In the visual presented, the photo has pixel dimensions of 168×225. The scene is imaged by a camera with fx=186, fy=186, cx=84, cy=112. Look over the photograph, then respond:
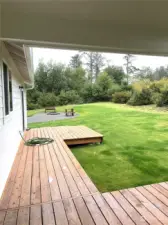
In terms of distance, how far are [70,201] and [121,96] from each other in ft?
58.8

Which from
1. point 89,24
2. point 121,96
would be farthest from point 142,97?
point 89,24

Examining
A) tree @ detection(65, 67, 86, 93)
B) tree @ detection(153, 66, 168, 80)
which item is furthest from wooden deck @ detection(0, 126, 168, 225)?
tree @ detection(153, 66, 168, 80)

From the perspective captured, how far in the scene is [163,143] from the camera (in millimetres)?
5785

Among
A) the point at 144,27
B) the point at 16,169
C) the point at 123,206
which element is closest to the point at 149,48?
the point at 144,27

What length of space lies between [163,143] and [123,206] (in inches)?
167

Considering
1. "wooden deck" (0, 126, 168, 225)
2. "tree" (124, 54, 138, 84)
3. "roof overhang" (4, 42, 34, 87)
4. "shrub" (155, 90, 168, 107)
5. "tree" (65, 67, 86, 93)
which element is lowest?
"wooden deck" (0, 126, 168, 225)

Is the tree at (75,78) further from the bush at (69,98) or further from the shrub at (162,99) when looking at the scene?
the shrub at (162,99)

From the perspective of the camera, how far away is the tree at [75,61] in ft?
87.4

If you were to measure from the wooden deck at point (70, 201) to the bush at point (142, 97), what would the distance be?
14760 millimetres

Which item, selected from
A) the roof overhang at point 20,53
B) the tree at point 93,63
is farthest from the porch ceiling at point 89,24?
the tree at point 93,63

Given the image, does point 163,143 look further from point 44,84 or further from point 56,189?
point 44,84

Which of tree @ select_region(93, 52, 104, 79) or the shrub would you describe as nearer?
the shrub

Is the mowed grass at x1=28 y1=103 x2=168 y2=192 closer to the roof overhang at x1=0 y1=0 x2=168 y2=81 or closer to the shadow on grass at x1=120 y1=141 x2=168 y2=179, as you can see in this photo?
the shadow on grass at x1=120 y1=141 x2=168 y2=179

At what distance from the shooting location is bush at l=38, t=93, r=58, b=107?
1930cm
